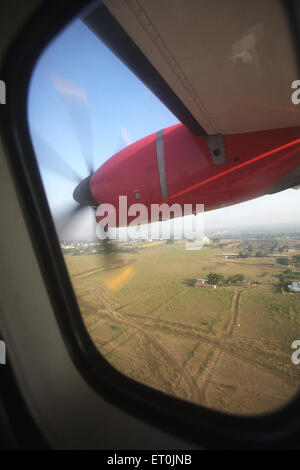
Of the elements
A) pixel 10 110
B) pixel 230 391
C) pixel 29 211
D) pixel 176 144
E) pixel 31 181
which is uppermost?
pixel 176 144

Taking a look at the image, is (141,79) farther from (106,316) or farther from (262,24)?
(106,316)

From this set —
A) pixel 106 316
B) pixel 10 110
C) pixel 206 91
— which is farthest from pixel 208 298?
pixel 10 110

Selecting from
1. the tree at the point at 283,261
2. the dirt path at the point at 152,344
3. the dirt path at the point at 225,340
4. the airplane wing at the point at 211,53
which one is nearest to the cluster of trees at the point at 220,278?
the dirt path at the point at 225,340

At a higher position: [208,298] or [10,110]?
Result: [10,110]

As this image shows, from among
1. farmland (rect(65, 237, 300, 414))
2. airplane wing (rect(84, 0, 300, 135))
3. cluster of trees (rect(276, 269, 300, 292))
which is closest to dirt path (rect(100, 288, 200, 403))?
farmland (rect(65, 237, 300, 414))

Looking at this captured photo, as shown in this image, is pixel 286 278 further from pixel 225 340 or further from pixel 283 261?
pixel 225 340

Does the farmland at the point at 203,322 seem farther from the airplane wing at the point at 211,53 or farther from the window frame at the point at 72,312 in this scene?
the airplane wing at the point at 211,53
